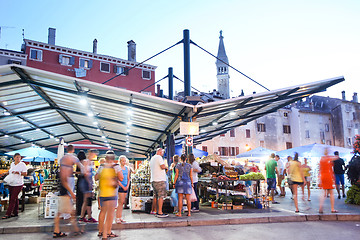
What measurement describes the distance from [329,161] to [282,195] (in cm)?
702

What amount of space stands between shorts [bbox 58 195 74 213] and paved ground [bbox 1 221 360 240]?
65 cm

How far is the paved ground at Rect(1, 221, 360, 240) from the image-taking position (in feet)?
Answer: 20.9

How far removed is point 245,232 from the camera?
22.6ft

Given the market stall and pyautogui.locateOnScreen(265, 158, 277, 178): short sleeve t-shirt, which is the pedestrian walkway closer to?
the market stall

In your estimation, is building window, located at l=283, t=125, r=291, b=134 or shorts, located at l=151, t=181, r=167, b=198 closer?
shorts, located at l=151, t=181, r=167, b=198

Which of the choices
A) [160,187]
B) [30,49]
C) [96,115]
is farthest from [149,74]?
[160,187]

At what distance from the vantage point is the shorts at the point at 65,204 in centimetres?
636

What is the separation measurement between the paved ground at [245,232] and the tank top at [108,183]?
4.06ft

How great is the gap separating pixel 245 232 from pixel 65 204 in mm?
4026

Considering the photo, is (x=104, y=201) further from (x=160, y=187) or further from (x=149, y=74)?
(x=149, y=74)

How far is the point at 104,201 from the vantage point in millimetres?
5766

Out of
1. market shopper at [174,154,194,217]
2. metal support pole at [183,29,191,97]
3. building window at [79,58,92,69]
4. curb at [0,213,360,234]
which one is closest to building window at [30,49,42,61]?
building window at [79,58,92,69]

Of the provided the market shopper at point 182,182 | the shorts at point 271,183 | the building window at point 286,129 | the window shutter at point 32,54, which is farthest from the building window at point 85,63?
the market shopper at point 182,182

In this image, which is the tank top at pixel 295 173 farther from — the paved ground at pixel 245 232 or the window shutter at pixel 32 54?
the window shutter at pixel 32 54
